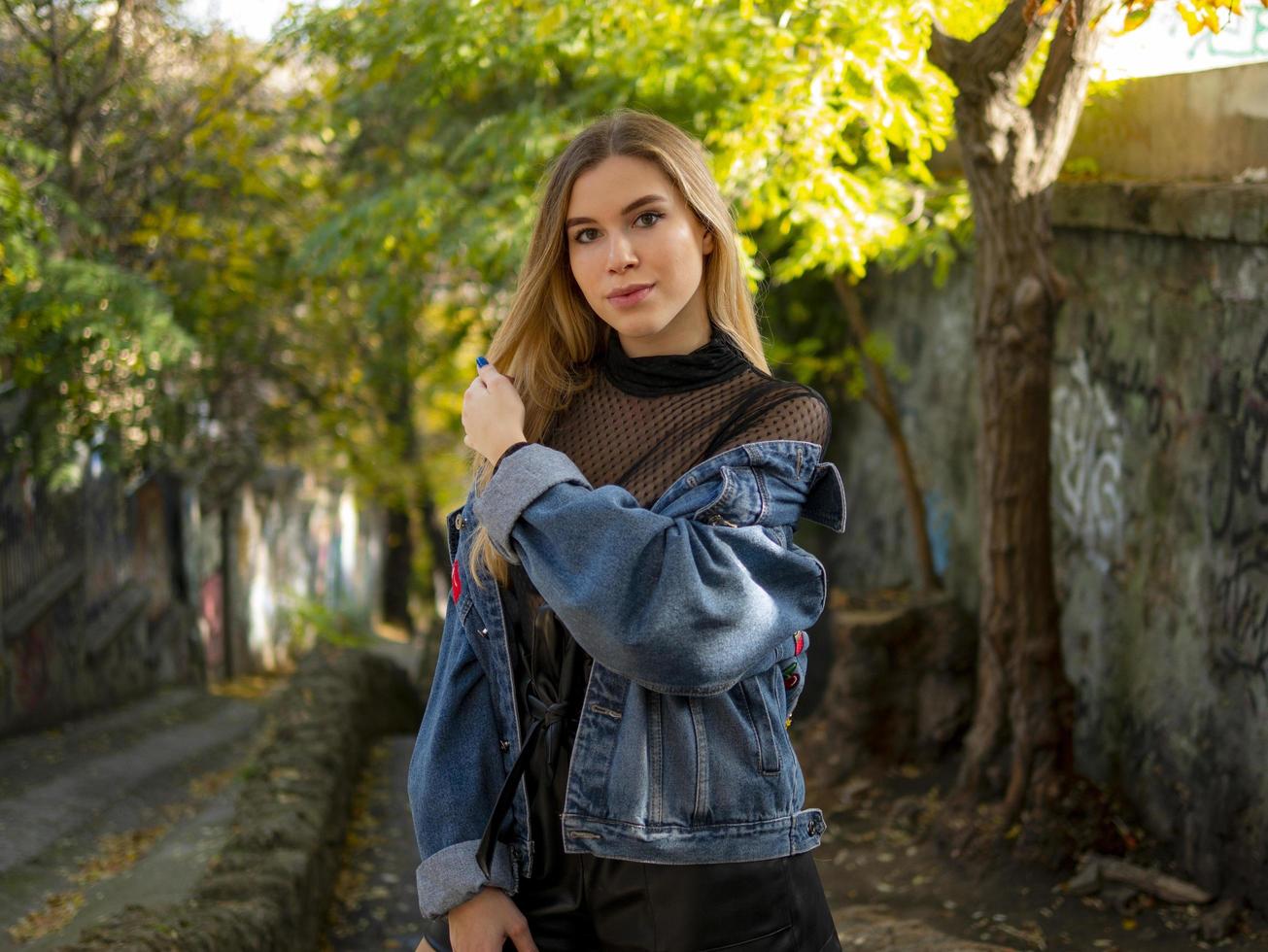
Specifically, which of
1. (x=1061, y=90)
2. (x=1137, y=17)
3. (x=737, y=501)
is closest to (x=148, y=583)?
(x=1061, y=90)

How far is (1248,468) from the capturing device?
4.30 metres

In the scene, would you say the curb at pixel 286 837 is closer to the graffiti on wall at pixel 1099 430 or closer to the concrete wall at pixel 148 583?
the concrete wall at pixel 148 583

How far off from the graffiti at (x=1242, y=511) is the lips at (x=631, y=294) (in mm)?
2936

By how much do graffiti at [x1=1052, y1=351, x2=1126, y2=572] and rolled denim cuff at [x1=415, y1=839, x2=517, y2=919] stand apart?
3.92 meters

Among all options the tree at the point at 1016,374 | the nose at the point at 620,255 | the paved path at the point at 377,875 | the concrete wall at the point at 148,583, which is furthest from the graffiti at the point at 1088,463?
the concrete wall at the point at 148,583

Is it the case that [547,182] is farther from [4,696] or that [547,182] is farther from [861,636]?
[4,696]

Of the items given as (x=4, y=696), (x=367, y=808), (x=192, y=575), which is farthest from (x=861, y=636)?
(x=192, y=575)

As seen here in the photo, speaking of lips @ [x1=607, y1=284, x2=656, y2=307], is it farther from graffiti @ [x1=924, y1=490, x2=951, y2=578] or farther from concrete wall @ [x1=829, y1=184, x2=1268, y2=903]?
graffiti @ [x1=924, y1=490, x2=951, y2=578]

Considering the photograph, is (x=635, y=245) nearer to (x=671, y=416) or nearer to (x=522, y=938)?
(x=671, y=416)

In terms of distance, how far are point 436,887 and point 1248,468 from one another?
3.30 metres

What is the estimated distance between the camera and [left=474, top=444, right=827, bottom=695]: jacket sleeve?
174 centimetres

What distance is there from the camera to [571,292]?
2150 mm

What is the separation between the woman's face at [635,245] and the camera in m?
1.98

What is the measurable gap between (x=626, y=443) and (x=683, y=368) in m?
0.14
